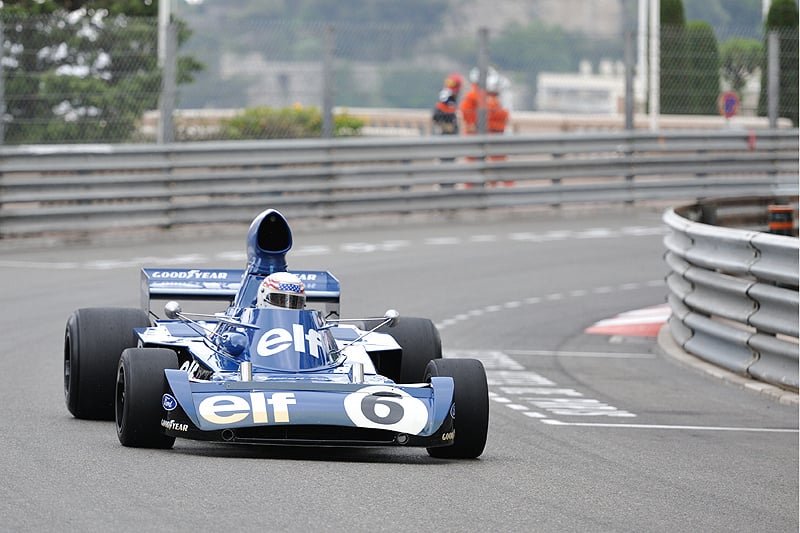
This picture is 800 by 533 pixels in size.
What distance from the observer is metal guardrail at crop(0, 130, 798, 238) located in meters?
20.4

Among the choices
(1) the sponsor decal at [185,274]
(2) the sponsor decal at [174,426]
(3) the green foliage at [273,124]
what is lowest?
(2) the sponsor decal at [174,426]

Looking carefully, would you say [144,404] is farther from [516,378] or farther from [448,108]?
[448,108]

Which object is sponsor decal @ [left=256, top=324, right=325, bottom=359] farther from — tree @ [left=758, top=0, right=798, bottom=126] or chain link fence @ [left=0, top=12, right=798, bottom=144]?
tree @ [left=758, top=0, right=798, bottom=126]

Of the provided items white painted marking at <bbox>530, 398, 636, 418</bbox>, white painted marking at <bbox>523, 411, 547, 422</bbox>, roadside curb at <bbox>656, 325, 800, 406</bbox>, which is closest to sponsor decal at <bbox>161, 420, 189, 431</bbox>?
white painted marking at <bbox>523, 411, 547, 422</bbox>

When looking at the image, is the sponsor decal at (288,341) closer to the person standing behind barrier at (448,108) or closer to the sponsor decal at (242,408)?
the sponsor decal at (242,408)

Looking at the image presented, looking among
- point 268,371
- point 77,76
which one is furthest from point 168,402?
point 77,76

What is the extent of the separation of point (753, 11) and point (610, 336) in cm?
2824

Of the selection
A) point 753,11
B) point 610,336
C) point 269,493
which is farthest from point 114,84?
point 753,11

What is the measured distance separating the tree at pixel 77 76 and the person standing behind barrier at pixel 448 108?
5480mm

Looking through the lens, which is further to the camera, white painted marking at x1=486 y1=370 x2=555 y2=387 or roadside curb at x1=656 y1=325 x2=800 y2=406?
white painted marking at x1=486 y1=370 x2=555 y2=387

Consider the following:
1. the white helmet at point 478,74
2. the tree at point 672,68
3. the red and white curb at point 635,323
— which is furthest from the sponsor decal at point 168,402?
the tree at point 672,68

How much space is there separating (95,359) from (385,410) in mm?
2158

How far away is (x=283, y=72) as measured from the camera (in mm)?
22391

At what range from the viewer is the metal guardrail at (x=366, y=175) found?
20391 millimetres
